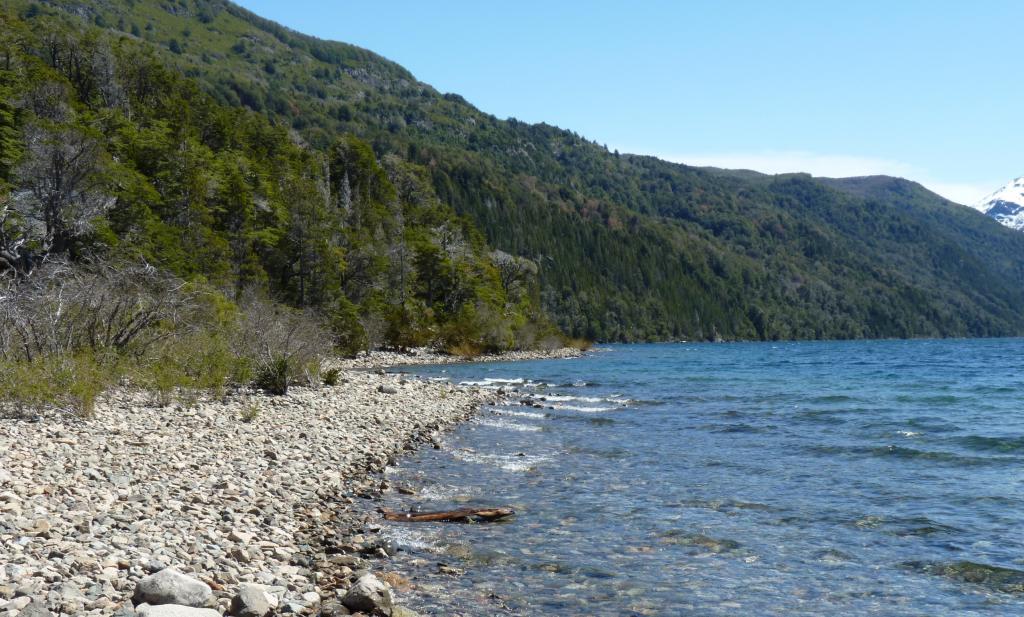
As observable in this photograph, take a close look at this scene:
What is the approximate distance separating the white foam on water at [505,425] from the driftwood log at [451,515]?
1047cm

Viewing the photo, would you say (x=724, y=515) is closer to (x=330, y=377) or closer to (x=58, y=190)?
(x=330, y=377)

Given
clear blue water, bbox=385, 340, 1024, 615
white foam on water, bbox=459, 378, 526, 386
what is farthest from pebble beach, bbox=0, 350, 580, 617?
white foam on water, bbox=459, 378, 526, 386

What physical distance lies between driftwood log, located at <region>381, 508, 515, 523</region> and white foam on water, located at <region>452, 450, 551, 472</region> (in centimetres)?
405

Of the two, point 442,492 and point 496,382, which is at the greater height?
point 442,492

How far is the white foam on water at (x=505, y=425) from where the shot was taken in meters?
22.7

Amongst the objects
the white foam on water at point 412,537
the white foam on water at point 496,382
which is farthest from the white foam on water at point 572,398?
the white foam on water at point 412,537

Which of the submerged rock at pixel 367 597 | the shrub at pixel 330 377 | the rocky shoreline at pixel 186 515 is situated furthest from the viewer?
the shrub at pixel 330 377

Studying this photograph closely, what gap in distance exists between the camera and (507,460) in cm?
1703

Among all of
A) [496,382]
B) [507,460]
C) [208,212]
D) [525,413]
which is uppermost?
[208,212]

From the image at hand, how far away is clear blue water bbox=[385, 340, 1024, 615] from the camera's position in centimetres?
876

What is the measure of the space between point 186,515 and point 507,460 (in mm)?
8801

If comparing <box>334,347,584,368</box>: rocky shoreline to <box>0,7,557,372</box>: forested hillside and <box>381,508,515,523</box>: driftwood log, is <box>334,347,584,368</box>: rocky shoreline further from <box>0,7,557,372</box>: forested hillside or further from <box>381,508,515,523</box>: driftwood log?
<box>381,508,515,523</box>: driftwood log

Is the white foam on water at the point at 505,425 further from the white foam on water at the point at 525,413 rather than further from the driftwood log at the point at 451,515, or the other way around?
the driftwood log at the point at 451,515

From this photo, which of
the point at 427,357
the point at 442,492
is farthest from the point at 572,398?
the point at 427,357
